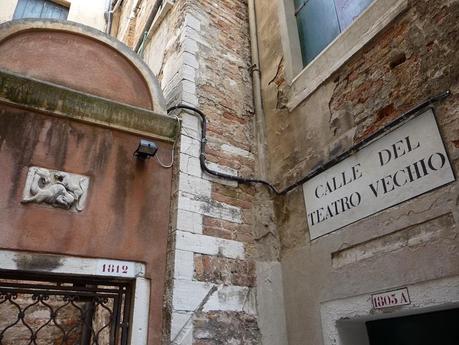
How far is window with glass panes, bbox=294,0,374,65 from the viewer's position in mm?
3385

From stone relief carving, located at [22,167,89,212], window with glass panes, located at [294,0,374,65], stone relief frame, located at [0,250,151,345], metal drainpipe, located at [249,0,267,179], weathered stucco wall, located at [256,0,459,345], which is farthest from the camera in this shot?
metal drainpipe, located at [249,0,267,179]

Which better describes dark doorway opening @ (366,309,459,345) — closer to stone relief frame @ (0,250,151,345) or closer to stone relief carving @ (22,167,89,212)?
stone relief frame @ (0,250,151,345)

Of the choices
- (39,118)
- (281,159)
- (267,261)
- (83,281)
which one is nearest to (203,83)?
(281,159)

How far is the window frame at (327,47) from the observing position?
2848 mm

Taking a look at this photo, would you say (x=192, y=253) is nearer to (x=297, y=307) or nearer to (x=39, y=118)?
(x=297, y=307)

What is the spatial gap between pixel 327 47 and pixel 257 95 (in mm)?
922

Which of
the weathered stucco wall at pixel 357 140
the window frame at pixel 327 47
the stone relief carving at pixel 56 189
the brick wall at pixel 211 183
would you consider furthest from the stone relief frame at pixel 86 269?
the window frame at pixel 327 47

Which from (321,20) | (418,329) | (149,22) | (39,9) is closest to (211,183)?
(418,329)

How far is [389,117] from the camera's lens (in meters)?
2.62

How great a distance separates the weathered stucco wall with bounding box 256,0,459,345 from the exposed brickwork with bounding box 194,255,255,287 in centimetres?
31

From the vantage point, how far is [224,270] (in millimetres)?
2994

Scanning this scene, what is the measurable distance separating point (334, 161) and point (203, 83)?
1.52 m

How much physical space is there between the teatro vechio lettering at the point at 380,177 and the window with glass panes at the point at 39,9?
21.1 ft

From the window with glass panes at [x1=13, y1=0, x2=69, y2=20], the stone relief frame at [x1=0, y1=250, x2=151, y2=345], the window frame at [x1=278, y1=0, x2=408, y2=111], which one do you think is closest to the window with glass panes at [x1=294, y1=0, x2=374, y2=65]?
the window frame at [x1=278, y1=0, x2=408, y2=111]
